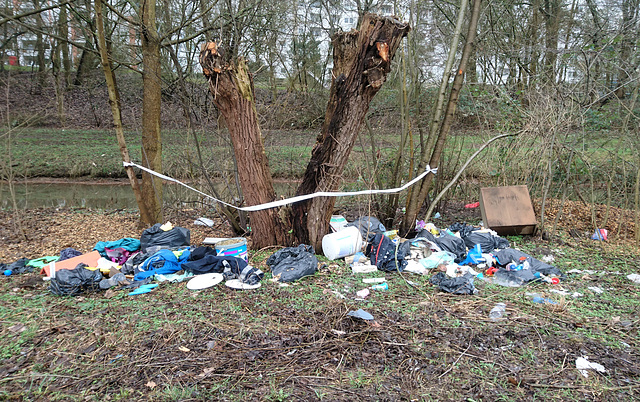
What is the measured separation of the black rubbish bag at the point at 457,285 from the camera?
160 inches

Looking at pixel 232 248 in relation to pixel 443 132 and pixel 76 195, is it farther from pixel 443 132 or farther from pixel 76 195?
pixel 76 195

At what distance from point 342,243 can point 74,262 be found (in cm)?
289

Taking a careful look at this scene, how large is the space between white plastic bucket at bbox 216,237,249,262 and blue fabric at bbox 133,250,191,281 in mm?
353

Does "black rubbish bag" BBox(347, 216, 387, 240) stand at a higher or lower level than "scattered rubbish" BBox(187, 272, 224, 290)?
higher

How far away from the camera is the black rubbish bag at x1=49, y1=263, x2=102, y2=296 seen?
4.08 meters

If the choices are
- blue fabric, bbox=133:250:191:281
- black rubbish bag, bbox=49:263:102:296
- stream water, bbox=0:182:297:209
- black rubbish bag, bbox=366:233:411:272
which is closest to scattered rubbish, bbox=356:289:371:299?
black rubbish bag, bbox=366:233:411:272

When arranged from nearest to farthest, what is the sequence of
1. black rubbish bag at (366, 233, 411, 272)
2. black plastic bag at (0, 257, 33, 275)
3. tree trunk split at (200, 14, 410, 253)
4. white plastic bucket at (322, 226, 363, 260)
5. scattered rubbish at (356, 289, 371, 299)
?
scattered rubbish at (356, 289, 371, 299) < tree trunk split at (200, 14, 410, 253) < black rubbish bag at (366, 233, 411, 272) < black plastic bag at (0, 257, 33, 275) < white plastic bucket at (322, 226, 363, 260)

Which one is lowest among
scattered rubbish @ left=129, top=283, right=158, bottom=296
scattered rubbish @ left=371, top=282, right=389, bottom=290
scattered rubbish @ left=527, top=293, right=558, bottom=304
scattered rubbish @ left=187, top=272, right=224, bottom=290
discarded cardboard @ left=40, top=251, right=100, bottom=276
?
scattered rubbish @ left=371, top=282, right=389, bottom=290

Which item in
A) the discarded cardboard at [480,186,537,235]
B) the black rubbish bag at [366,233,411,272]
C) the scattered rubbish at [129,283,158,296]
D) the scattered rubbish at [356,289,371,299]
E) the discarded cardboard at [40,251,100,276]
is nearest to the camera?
the scattered rubbish at [356,289,371,299]

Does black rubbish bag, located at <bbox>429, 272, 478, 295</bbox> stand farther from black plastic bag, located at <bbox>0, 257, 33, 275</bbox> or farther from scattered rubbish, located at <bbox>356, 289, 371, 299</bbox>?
black plastic bag, located at <bbox>0, 257, 33, 275</bbox>

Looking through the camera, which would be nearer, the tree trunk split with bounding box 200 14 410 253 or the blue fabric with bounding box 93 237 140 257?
the tree trunk split with bounding box 200 14 410 253

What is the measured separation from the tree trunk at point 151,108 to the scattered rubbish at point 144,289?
9.67 ft

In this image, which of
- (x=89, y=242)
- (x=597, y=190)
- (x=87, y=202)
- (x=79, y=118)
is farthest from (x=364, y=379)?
(x=79, y=118)

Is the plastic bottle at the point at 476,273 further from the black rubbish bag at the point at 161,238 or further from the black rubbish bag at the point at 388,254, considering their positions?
the black rubbish bag at the point at 161,238
